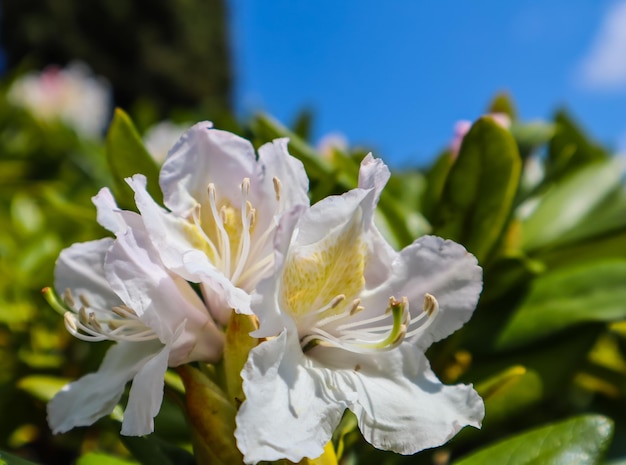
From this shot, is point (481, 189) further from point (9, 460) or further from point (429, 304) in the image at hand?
point (9, 460)

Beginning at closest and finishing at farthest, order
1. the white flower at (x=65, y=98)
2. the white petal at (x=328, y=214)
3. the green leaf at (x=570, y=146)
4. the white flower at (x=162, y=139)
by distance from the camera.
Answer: the white petal at (x=328, y=214) < the green leaf at (x=570, y=146) < the white flower at (x=162, y=139) < the white flower at (x=65, y=98)

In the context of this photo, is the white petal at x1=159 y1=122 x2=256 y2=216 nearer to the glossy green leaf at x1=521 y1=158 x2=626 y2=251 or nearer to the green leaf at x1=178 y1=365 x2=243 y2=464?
the green leaf at x1=178 y1=365 x2=243 y2=464

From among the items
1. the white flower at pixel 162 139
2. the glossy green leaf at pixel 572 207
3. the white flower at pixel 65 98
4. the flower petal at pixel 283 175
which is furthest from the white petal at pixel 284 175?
the white flower at pixel 65 98

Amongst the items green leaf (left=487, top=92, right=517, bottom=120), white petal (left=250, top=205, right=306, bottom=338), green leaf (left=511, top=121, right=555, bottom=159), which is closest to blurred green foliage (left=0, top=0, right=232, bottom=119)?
green leaf (left=487, top=92, right=517, bottom=120)

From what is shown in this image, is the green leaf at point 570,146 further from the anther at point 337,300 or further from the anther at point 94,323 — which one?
the anther at point 94,323

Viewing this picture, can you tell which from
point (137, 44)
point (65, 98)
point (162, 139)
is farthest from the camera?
point (137, 44)

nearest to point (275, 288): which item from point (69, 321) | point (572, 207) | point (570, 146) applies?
point (69, 321)

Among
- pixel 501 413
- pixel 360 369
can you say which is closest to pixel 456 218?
pixel 501 413

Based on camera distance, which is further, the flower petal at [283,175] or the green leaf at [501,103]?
the green leaf at [501,103]
